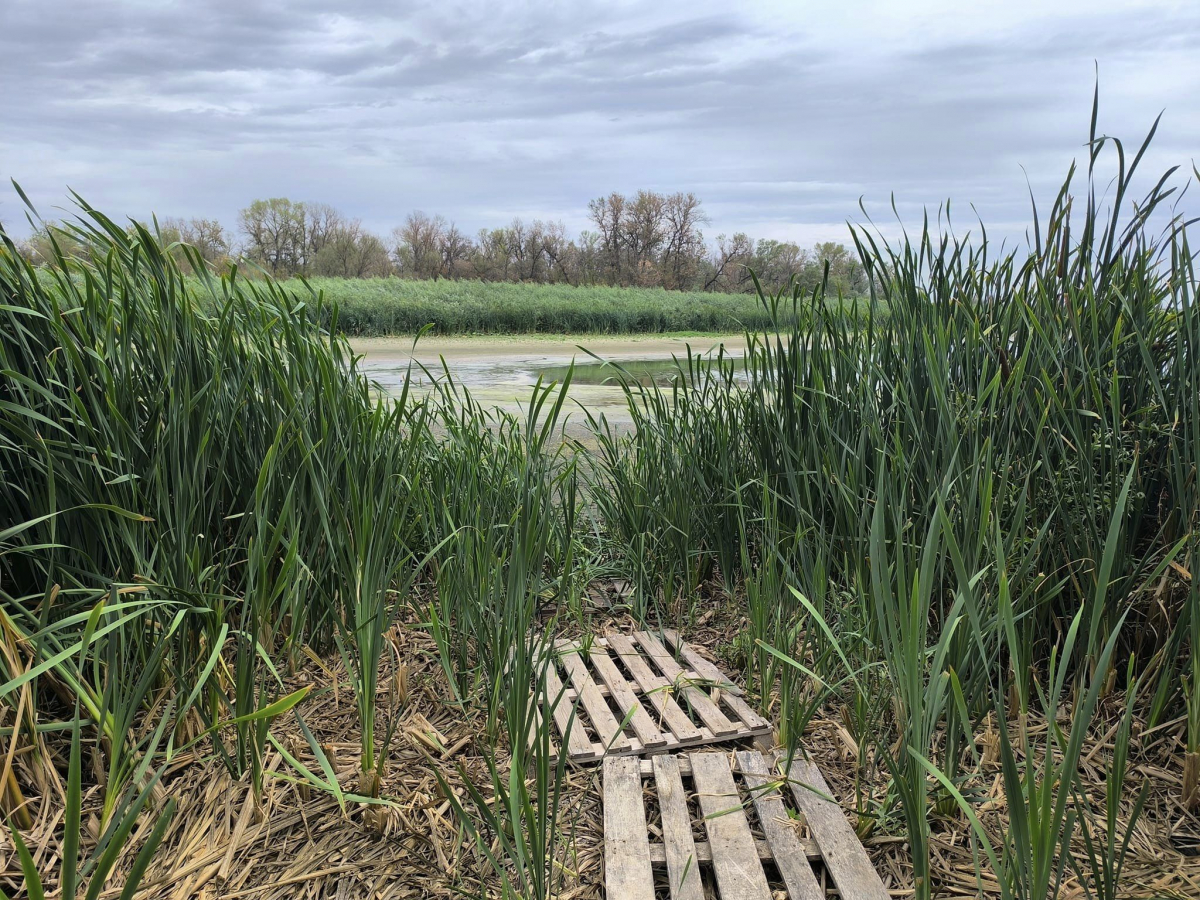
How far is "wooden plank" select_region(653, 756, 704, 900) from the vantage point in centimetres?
121

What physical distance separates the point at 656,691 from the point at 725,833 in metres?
0.50

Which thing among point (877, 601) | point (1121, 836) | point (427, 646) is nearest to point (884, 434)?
point (877, 601)

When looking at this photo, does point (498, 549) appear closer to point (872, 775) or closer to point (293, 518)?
point (293, 518)

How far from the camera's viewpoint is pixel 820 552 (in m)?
1.58

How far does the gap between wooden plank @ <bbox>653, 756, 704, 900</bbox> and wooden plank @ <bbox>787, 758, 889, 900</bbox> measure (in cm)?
19

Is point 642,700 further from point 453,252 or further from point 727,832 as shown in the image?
point 453,252

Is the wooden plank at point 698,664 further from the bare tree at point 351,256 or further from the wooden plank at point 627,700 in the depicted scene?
the bare tree at point 351,256

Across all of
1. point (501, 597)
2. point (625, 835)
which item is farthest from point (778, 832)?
point (501, 597)

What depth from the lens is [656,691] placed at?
6.00ft

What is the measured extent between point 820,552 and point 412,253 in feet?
130

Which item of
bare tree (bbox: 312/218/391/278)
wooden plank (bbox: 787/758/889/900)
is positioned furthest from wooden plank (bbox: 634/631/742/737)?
bare tree (bbox: 312/218/391/278)

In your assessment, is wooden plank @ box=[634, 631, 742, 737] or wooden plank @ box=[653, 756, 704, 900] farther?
wooden plank @ box=[634, 631, 742, 737]

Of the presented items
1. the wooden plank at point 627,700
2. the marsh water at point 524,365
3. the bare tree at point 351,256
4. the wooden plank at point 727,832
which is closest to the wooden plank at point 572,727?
the wooden plank at point 627,700

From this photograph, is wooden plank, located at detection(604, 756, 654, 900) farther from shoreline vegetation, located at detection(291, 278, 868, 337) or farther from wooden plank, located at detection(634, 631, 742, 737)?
shoreline vegetation, located at detection(291, 278, 868, 337)
